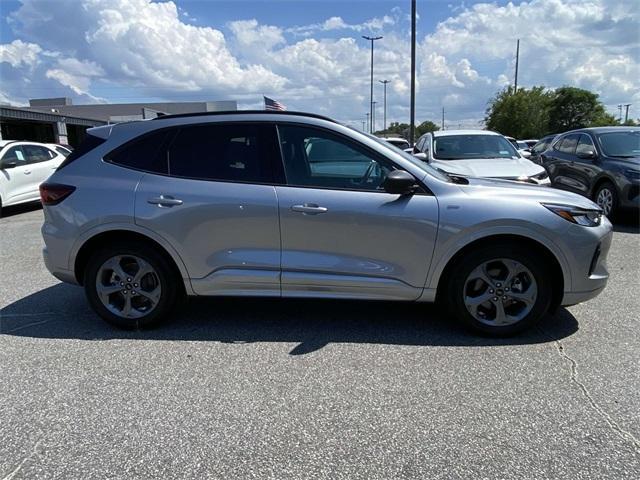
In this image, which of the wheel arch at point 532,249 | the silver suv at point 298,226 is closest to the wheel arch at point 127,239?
the silver suv at point 298,226

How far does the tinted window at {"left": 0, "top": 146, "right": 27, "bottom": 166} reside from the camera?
1026 centimetres

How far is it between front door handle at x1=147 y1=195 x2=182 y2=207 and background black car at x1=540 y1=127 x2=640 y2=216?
7.25 meters

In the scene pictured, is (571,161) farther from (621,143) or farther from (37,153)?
(37,153)

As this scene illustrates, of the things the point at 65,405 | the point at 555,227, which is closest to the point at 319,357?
the point at 65,405

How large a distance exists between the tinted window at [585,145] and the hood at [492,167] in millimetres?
1461

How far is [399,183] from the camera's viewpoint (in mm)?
3467

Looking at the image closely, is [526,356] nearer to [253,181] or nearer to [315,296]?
[315,296]

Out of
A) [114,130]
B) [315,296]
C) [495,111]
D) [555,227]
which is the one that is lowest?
[315,296]

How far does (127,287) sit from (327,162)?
1.96 meters

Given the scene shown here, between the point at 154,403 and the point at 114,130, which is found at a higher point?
the point at 114,130

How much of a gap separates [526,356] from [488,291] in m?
0.54

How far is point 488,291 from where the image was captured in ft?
12.0

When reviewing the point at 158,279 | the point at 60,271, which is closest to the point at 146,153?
the point at 158,279

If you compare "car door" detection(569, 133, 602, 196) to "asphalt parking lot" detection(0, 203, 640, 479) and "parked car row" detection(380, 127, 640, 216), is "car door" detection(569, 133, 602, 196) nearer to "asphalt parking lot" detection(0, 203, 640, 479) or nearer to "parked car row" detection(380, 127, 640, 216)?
"parked car row" detection(380, 127, 640, 216)
